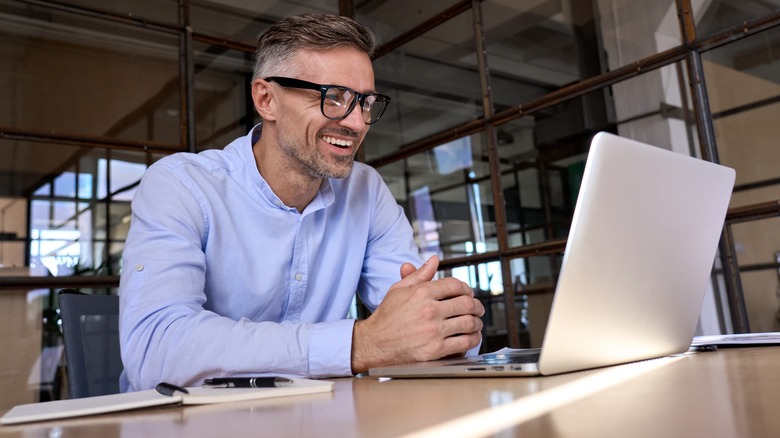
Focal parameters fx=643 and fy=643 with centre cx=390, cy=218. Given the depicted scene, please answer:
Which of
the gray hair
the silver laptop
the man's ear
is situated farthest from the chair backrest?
the silver laptop

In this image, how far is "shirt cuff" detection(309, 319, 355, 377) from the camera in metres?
0.93

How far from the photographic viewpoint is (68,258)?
2.55 m

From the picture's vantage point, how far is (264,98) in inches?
61.0

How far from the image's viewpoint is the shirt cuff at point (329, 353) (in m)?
0.93

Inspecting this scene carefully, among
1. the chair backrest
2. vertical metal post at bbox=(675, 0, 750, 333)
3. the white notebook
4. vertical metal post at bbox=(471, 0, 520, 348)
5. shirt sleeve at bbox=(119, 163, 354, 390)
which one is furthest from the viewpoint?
vertical metal post at bbox=(471, 0, 520, 348)

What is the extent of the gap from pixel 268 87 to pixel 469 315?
814 mm

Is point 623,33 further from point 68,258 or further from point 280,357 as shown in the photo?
point 68,258

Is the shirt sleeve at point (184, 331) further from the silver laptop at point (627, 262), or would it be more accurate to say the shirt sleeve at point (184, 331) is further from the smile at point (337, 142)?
the smile at point (337, 142)

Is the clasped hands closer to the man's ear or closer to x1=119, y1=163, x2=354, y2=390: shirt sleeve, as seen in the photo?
x1=119, y1=163, x2=354, y2=390: shirt sleeve

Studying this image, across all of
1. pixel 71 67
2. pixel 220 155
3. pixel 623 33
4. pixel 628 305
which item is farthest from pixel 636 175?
pixel 71 67

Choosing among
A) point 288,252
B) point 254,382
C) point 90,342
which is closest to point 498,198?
point 288,252


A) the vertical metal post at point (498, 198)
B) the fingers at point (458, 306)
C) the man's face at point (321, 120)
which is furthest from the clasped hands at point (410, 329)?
the vertical metal post at point (498, 198)

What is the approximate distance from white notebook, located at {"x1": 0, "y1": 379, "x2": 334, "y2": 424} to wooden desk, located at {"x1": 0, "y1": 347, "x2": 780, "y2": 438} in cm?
1

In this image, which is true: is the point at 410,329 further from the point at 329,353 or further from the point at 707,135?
the point at 707,135
